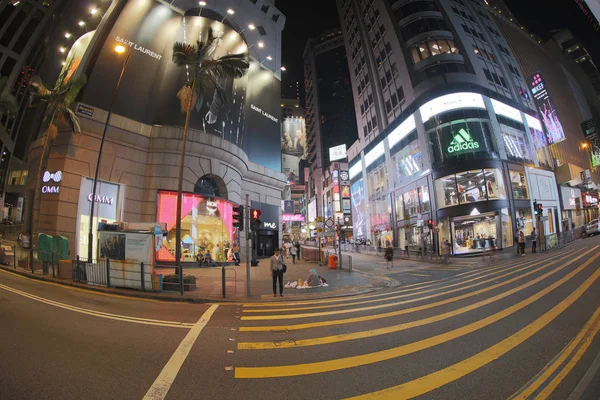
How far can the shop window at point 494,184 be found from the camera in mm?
28234

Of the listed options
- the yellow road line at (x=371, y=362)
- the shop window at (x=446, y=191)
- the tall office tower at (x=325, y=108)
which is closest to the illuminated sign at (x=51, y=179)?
the yellow road line at (x=371, y=362)

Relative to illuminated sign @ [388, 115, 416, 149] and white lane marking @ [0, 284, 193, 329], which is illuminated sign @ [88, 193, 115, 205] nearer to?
white lane marking @ [0, 284, 193, 329]

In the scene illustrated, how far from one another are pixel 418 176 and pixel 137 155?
3089cm

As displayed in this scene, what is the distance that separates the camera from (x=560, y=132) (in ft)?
137

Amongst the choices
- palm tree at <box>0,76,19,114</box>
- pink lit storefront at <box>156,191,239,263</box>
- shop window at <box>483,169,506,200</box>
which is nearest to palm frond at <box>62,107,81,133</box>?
pink lit storefront at <box>156,191,239,263</box>

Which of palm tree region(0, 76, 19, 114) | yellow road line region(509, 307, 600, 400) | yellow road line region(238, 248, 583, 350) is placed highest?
palm tree region(0, 76, 19, 114)

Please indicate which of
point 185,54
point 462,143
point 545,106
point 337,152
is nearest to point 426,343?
point 185,54

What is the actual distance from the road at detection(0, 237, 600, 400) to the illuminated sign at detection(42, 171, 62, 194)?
12.4m

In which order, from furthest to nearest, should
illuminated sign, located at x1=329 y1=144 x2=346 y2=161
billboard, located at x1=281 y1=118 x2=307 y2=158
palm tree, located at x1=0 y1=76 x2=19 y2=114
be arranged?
illuminated sign, located at x1=329 y1=144 x2=346 y2=161, billboard, located at x1=281 y1=118 x2=307 y2=158, palm tree, located at x1=0 y1=76 x2=19 y2=114

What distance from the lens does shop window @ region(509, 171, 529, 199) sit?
29.8 metres

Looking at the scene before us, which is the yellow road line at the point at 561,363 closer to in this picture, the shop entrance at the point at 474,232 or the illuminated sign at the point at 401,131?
the shop entrance at the point at 474,232

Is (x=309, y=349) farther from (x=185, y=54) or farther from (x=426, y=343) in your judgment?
(x=185, y=54)

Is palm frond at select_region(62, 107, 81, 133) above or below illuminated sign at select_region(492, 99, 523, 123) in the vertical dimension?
below

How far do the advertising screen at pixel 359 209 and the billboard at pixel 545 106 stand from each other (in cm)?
2886
